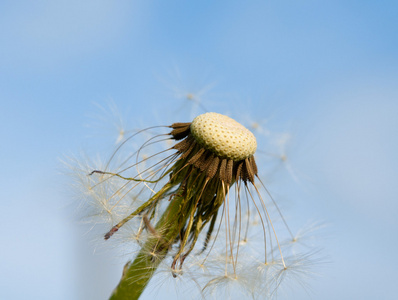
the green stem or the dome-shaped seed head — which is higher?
the dome-shaped seed head

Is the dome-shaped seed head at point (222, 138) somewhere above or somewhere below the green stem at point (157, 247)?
above

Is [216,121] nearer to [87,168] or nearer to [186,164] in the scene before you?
[186,164]

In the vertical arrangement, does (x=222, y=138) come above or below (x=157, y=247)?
above

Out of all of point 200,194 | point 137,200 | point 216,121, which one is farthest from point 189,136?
point 137,200
